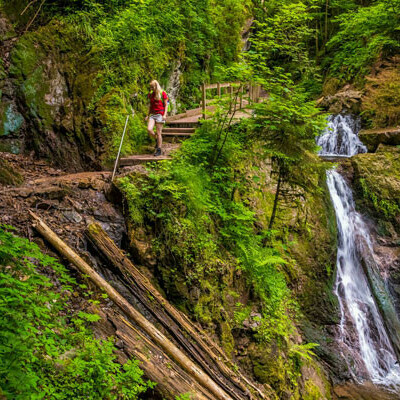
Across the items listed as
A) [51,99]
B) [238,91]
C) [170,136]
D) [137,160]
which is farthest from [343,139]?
[51,99]

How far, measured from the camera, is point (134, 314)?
4.05 meters

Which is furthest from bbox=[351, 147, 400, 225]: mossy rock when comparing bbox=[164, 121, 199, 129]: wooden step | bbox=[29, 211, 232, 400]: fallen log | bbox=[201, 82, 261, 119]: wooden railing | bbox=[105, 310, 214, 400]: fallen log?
bbox=[105, 310, 214, 400]: fallen log

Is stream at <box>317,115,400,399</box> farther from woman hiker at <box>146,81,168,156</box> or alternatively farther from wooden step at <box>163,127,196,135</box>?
woman hiker at <box>146,81,168,156</box>

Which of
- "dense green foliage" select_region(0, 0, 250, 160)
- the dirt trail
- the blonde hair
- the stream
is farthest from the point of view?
the stream

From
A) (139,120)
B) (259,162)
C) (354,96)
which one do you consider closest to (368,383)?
(259,162)

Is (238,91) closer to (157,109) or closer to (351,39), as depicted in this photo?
(157,109)

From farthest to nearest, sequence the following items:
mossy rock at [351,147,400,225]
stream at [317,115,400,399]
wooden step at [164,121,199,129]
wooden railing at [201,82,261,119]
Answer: mossy rock at [351,147,400,225], wooden step at [164,121,199,129], stream at [317,115,400,399], wooden railing at [201,82,261,119]

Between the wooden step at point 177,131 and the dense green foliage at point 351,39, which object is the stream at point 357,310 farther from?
the dense green foliage at point 351,39

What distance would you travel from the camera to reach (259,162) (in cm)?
969

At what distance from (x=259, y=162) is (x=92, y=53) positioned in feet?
18.7

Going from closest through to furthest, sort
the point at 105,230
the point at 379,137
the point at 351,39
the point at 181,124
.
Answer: the point at 105,230 < the point at 181,124 < the point at 379,137 < the point at 351,39

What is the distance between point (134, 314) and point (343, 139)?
1308 centimetres

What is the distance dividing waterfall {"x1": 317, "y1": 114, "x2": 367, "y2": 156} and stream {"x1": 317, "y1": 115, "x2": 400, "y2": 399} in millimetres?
2518

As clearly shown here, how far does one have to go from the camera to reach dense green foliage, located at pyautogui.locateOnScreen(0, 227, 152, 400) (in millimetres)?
2312
